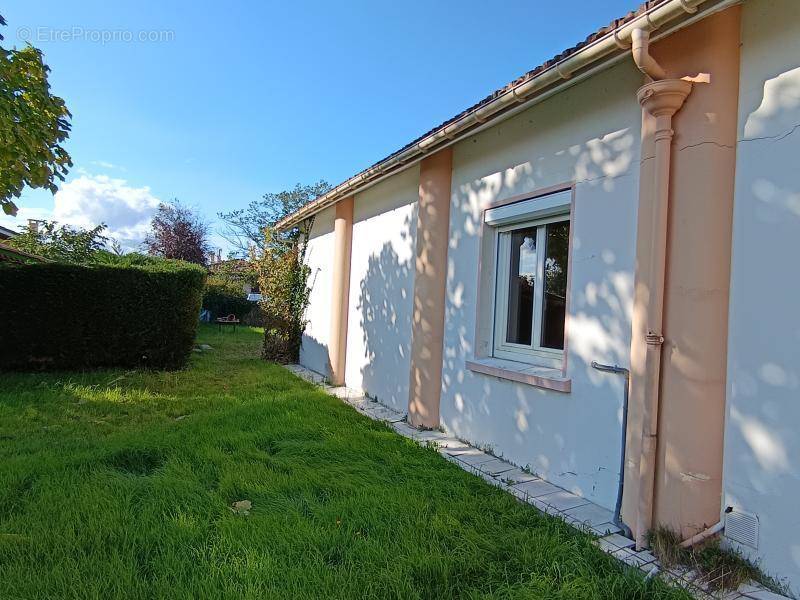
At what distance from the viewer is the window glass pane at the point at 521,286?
517cm

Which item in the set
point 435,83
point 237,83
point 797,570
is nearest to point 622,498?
point 797,570

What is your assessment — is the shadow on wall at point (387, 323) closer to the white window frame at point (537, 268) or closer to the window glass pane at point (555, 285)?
the white window frame at point (537, 268)

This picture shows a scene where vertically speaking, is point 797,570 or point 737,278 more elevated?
point 737,278

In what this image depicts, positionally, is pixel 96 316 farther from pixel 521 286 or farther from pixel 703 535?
pixel 703 535

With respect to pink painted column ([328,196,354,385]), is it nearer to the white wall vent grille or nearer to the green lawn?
the green lawn

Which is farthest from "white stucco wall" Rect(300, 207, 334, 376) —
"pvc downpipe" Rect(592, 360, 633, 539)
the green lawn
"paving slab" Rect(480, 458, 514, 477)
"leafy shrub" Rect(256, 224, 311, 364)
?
"pvc downpipe" Rect(592, 360, 633, 539)

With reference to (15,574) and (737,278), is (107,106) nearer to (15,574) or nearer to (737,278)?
(15,574)

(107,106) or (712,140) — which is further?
(107,106)

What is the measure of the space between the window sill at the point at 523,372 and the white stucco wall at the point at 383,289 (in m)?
1.95

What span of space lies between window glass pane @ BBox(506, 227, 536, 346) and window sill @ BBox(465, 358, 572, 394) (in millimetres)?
324

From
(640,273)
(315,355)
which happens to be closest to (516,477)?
(640,273)

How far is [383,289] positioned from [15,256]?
752 centimetres

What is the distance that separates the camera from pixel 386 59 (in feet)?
39.0

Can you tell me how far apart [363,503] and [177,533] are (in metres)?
1.32
